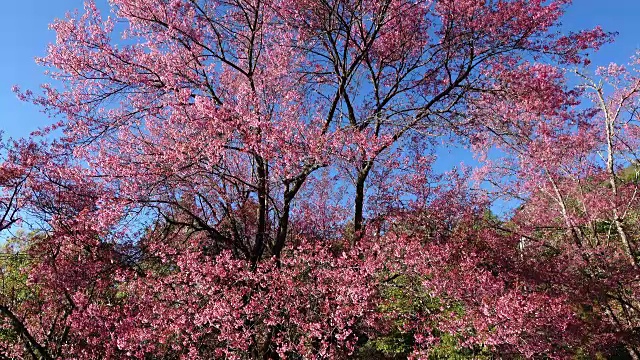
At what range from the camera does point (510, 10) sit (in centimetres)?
718

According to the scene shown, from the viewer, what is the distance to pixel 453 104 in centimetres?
Result: 788

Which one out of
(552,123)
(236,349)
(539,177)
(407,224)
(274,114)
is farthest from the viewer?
(539,177)

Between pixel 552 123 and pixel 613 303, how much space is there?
491cm

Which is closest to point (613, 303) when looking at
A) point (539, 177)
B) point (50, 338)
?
point (539, 177)

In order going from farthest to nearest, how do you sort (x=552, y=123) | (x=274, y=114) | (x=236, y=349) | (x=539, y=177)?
1. (x=539, y=177)
2. (x=552, y=123)
3. (x=274, y=114)
4. (x=236, y=349)

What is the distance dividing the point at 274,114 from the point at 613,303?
31.2ft

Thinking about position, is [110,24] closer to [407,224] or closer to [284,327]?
[284,327]

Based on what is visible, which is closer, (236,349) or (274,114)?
(236,349)

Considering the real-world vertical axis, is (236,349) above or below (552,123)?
below

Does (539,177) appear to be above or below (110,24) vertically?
below

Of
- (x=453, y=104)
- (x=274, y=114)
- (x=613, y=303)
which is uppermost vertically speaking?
(x=453, y=104)

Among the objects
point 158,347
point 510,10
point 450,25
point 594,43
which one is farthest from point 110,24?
point 594,43

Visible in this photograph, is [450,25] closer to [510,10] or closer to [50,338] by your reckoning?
[510,10]

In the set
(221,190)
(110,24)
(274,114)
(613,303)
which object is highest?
(110,24)
